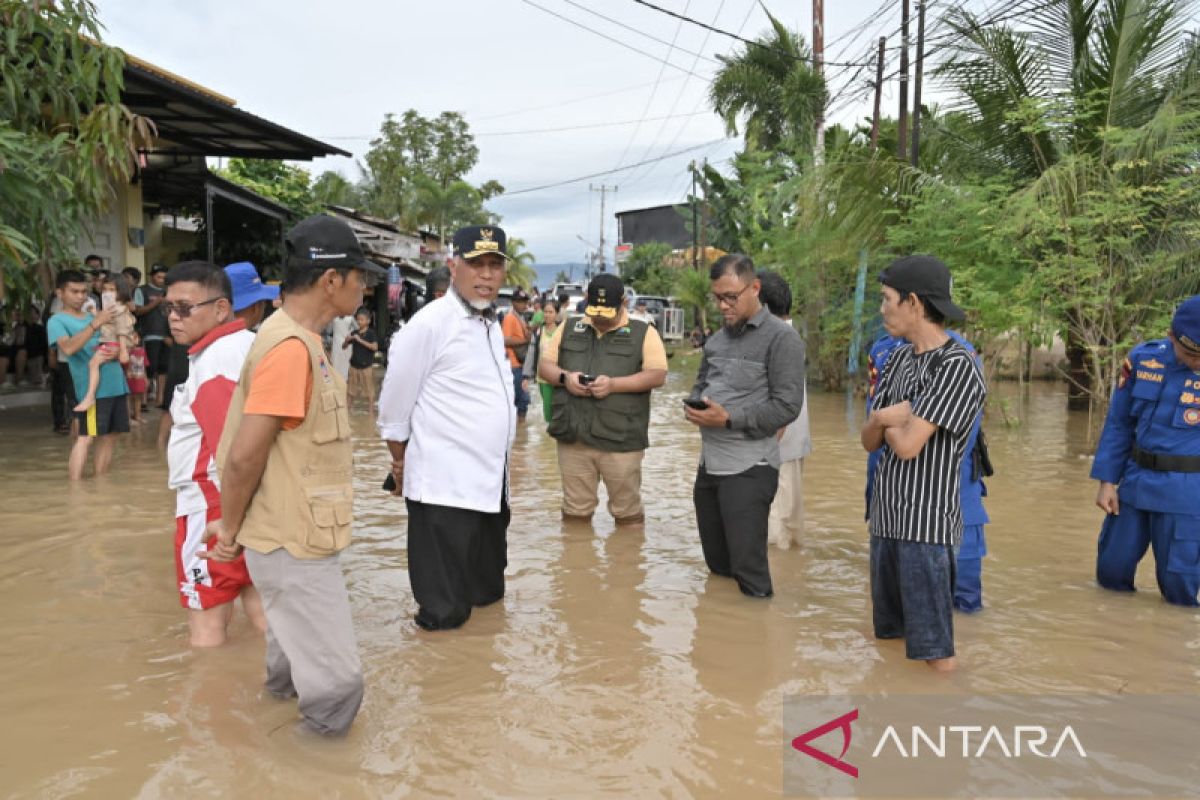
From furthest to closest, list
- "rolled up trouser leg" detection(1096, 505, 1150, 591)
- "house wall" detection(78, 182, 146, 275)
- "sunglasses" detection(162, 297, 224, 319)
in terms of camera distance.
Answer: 1. "house wall" detection(78, 182, 146, 275)
2. "rolled up trouser leg" detection(1096, 505, 1150, 591)
3. "sunglasses" detection(162, 297, 224, 319)

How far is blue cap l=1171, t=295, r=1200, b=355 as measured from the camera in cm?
492

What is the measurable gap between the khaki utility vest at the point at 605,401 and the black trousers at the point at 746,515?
1185 mm

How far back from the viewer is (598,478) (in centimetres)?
703

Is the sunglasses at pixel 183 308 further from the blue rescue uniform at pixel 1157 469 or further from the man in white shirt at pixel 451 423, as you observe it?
the blue rescue uniform at pixel 1157 469

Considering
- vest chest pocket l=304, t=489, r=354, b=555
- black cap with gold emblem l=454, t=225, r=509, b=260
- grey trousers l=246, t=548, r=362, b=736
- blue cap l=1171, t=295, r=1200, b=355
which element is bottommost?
grey trousers l=246, t=548, r=362, b=736

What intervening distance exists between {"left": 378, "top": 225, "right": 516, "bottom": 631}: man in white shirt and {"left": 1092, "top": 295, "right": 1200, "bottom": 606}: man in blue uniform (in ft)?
11.4

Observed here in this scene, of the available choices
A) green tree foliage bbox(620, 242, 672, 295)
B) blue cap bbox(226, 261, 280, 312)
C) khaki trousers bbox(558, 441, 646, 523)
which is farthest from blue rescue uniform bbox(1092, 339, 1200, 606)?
green tree foliage bbox(620, 242, 672, 295)

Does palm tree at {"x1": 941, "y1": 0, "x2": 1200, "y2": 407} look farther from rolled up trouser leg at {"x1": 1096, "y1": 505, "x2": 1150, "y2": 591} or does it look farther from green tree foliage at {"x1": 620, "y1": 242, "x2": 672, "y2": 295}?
green tree foliage at {"x1": 620, "y1": 242, "x2": 672, "y2": 295}

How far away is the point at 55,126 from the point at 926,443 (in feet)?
A: 29.1

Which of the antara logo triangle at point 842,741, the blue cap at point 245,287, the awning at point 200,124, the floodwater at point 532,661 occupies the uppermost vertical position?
the awning at point 200,124

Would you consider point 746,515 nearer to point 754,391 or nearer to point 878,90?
point 754,391

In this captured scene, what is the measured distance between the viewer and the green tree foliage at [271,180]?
25672 millimetres

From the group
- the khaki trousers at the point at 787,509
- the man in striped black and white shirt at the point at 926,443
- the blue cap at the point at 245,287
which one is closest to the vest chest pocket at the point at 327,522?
the blue cap at the point at 245,287

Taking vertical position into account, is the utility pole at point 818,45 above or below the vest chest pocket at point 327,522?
above
